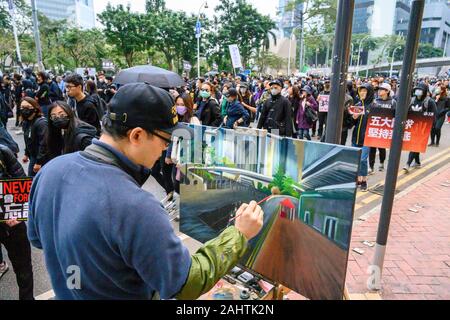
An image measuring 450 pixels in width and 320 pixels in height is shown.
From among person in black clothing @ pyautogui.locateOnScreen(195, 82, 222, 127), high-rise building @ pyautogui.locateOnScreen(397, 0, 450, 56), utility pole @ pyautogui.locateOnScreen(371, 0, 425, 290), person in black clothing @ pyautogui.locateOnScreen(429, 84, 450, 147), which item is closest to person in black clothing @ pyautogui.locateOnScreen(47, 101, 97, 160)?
person in black clothing @ pyautogui.locateOnScreen(195, 82, 222, 127)

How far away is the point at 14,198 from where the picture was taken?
255 cm

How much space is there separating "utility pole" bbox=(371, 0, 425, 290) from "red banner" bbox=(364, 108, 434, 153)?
1216 millimetres

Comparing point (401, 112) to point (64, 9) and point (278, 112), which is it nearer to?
point (278, 112)

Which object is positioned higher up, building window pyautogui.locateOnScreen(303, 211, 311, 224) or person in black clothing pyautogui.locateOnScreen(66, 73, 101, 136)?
person in black clothing pyautogui.locateOnScreen(66, 73, 101, 136)

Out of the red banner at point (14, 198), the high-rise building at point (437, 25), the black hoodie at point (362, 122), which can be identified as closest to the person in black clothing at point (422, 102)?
the black hoodie at point (362, 122)

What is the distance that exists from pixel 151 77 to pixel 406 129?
5.89 metres

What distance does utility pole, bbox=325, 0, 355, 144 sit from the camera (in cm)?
214

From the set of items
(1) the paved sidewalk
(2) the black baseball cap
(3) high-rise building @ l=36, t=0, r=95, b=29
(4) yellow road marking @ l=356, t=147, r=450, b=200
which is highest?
(3) high-rise building @ l=36, t=0, r=95, b=29

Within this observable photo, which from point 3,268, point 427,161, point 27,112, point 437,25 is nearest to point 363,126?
point 427,161

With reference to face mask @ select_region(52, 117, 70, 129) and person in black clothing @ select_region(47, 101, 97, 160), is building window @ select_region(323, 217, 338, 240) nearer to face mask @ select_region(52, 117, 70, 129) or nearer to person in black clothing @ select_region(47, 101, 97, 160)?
person in black clothing @ select_region(47, 101, 97, 160)

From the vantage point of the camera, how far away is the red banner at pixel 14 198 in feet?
8.30

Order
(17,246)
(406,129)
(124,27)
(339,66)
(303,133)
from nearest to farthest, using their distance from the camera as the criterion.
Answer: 1. (339,66)
2. (17,246)
3. (406,129)
4. (303,133)
5. (124,27)
